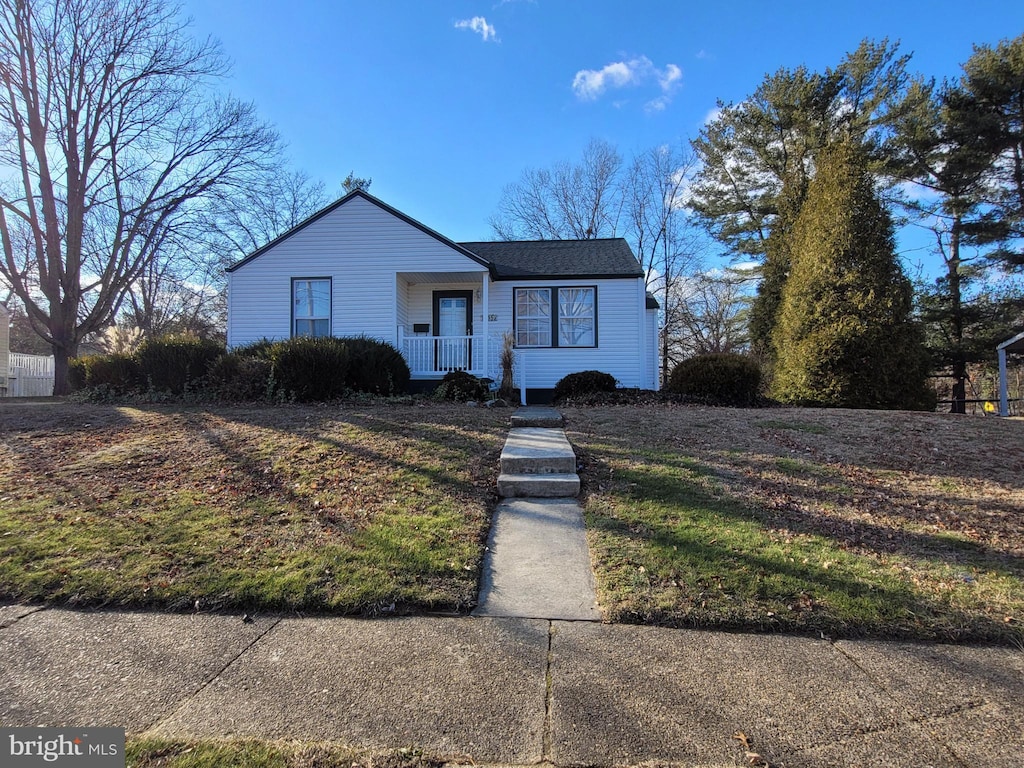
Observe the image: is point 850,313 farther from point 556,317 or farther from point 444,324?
point 444,324

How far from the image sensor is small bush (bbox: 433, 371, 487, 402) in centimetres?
1148

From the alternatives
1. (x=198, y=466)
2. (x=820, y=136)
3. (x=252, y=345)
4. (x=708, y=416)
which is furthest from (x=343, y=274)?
(x=820, y=136)

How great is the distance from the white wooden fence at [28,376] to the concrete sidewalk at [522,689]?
81.8 feet

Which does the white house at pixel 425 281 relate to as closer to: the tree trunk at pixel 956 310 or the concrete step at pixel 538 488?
the concrete step at pixel 538 488

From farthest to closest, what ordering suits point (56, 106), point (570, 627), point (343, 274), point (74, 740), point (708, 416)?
point (56, 106) → point (343, 274) → point (708, 416) → point (570, 627) → point (74, 740)

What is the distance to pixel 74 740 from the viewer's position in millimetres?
2121

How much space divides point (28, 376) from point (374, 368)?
20824mm

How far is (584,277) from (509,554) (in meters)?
10.5

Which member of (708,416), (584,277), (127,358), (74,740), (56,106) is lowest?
(74,740)

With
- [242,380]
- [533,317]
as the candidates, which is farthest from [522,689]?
[533,317]

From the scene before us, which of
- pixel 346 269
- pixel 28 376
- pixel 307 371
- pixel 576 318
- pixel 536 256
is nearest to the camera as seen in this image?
pixel 307 371

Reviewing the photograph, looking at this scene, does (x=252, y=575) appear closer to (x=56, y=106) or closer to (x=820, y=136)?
(x=56, y=106)

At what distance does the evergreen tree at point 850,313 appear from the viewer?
1095 cm

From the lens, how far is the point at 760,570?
3.65m
